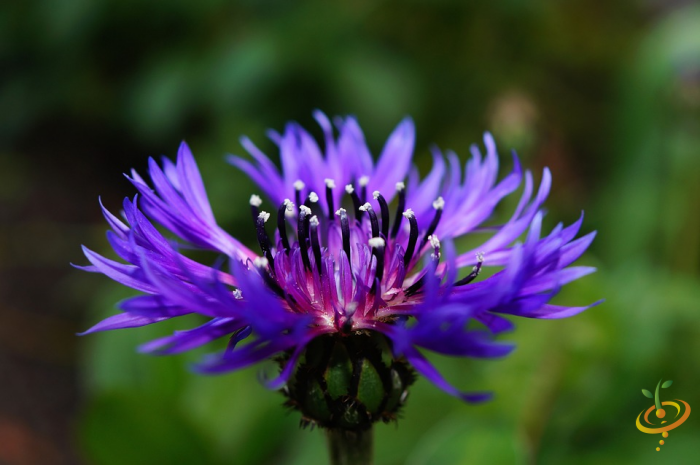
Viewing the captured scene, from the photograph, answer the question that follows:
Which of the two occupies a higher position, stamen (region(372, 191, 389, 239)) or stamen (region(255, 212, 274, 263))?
stamen (region(372, 191, 389, 239))

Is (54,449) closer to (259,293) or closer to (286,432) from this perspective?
(286,432)

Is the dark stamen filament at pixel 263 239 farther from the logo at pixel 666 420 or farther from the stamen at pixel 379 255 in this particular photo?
the logo at pixel 666 420

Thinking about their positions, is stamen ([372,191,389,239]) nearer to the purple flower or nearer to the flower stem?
the purple flower

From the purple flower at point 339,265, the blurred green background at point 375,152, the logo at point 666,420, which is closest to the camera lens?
the purple flower at point 339,265

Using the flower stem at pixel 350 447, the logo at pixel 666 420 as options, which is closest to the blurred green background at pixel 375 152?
the logo at pixel 666 420

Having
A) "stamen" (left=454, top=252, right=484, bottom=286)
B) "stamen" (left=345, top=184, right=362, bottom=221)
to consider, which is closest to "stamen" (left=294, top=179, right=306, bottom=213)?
"stamen" (left=345, top=184, right=362, bottom=221)

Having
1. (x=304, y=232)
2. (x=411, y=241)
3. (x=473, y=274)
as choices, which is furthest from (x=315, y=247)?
(x=473, y=274)
